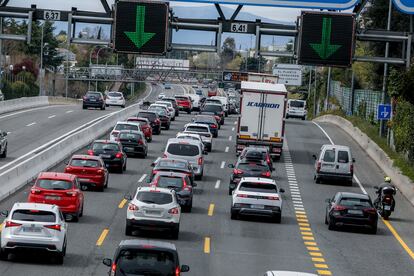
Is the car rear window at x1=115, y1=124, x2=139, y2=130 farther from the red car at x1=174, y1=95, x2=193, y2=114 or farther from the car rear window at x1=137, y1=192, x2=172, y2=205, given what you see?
the red car at x1=174, y1=95, x2=193, y2=114

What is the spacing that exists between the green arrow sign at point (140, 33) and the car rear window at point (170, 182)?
33.8 ft

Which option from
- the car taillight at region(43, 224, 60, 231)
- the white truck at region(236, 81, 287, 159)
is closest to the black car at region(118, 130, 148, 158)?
the white truck at region(236, 81, 287, 159)

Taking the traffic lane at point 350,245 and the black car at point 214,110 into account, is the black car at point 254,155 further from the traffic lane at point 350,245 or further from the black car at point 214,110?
the black car at point 214,110

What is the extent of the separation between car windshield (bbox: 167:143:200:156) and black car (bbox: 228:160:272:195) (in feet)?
11.7

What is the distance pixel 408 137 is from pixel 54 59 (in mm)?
119043

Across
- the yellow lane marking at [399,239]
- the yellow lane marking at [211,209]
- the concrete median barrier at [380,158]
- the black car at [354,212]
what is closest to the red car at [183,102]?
the concrete median barrier at [380,158]

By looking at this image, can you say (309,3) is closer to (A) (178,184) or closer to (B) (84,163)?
(A) (178,184)

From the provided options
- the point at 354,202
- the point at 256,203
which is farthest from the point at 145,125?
the point at 354,202

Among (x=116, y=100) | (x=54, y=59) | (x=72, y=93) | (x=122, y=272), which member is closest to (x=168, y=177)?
(x=122, y=272)

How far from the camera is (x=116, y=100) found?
99000 millimetres

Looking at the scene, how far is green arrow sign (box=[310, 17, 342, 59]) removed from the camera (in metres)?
27.6

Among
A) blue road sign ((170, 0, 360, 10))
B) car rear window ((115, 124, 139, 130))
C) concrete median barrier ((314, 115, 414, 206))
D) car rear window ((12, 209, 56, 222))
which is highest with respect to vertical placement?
blue road sign ((170, 0, 360, 10))

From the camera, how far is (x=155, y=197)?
3114cm

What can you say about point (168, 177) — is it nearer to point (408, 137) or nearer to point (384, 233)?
point (384, 233)
